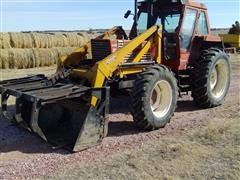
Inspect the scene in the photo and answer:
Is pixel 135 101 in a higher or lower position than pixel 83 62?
lower

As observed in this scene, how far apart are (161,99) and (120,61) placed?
1.14 metres

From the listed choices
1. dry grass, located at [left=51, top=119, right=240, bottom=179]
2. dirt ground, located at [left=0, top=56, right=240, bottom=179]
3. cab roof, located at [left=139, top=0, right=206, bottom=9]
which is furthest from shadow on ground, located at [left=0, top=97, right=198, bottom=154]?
cab roof, located at [left=139, top=0, right=206, bottom=9]

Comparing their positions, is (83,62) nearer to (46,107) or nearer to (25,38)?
(46,107)

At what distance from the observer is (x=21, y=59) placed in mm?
19734

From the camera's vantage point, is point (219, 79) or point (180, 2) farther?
point (219, 79)

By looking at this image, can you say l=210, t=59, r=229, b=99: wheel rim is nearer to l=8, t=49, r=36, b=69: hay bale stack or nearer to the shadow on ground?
the shadow on ground

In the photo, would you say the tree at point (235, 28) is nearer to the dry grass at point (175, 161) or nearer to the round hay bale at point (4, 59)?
the round hay bale at point (4, 59)

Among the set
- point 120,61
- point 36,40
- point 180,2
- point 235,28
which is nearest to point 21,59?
point 36,40

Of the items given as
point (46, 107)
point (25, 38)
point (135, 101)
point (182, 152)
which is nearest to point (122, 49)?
point (135, 101)

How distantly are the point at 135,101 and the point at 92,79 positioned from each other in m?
0.84

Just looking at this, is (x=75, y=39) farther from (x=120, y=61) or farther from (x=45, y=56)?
(x=120, y=61)

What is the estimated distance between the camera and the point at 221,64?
10281mm

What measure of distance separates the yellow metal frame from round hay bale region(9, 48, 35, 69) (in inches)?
467

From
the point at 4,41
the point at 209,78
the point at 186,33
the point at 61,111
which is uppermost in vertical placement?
the point at 186,33
